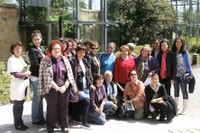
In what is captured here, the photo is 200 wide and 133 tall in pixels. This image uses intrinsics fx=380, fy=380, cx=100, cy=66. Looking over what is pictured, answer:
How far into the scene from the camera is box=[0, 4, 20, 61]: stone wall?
14.7 meters

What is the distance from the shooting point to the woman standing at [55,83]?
20.3ft

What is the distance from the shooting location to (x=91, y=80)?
23.1ft

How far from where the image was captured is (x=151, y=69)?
7.96 meters

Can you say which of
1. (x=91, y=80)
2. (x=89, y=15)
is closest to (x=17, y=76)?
(x=91, y=80)

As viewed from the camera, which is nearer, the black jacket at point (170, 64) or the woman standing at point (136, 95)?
the woman standing at point (136, 95)

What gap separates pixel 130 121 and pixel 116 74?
0.99 m

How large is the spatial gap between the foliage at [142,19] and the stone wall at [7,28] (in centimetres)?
632

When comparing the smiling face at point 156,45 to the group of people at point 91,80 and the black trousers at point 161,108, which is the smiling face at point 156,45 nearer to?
the group of people at point 91,80

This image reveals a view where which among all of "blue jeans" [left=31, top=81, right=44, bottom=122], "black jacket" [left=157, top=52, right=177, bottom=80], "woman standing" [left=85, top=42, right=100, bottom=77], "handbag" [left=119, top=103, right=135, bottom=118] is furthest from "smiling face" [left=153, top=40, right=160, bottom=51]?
"blue jeans" [left=31, top=81, right=44, bottom=122]

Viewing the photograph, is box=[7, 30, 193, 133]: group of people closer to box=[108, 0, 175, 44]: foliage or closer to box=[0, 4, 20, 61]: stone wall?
box=[0, 4, 20, 61]: stone wall

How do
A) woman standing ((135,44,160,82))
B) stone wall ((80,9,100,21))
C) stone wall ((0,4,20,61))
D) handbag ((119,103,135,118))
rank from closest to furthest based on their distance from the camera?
handbag ((119,103,135,118)) → woman standing ((135,44,160,82)) → stone wall ((0,4,20,61)) → stone wall ((80,9,100,21))

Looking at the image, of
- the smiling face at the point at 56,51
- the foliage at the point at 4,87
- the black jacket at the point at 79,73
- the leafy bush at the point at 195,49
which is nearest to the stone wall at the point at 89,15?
the foliage at the point at 4,87

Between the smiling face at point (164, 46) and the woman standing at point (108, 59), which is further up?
the smiling face at point (164, 46)

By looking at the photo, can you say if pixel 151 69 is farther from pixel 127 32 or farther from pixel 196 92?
pixel 127 32
